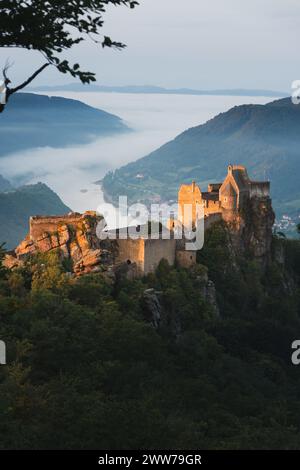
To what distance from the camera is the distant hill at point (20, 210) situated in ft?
550

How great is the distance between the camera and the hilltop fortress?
48.3 metres

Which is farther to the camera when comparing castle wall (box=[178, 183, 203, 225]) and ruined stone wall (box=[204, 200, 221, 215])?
ruined stone wall (box=[204, 200, 221, 215])

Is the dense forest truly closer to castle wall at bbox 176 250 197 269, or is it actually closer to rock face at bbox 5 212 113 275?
castle wall at bbox 176 250 197 269

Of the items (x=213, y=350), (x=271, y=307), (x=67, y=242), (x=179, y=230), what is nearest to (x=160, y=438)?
(x=213, y=350)

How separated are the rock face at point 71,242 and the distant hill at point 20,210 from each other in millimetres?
106944

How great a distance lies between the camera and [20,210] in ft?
595

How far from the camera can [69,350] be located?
3591 centimetres

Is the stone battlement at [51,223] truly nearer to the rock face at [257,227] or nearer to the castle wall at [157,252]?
the castle wall at [157,252]

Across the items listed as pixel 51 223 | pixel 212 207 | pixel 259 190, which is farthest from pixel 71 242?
pixel 259 190

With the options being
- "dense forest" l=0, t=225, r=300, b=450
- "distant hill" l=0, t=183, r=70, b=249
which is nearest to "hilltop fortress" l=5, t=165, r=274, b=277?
"dense forest" l=0, t=225, r=300, b=450

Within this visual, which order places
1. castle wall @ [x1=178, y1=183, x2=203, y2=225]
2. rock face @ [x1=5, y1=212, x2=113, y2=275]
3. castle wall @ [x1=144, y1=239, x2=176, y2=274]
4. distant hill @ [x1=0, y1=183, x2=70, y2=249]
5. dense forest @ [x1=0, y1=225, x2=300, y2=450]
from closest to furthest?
dense forest @ [x1=0, y1=225, x2=300, y2=450]
rock face @ [x1=5, y1=212, x2=113, y2=275]
castle wall @ [x1=144, y1=239, x2=176, y2=274]
castle wall @ [x1=178, y1=183, x2=203, y2=225]
distant hill @ [x1=0, y1=183, x2=70, y2=249]

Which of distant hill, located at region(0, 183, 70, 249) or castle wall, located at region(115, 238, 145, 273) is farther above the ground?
distant hill, located at region(0, 183, 70, 249)

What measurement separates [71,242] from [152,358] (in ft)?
36.8
